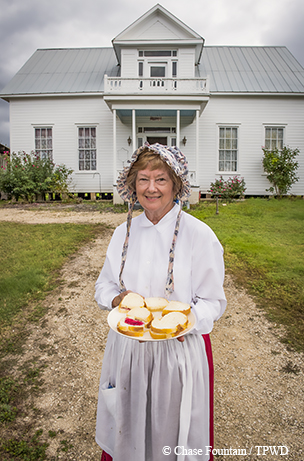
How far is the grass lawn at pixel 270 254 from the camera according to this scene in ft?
14.4

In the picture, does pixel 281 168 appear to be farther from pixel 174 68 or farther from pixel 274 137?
pixel 174 68

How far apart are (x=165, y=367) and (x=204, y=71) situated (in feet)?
54.3

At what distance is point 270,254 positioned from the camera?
6.52 m

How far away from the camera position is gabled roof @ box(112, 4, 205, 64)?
43.4 ft

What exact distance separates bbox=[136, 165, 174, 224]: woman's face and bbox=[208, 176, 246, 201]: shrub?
12.5 m

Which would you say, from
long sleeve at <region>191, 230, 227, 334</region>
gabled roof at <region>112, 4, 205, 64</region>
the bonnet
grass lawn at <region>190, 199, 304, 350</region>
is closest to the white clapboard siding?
gabled roof at <region>112, 4, 205, 64</region>

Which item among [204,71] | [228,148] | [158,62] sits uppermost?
[204,71]

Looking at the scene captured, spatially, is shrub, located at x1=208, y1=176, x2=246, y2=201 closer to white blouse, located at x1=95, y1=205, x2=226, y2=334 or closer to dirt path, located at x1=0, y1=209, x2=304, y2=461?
dirt path, located at x1=0, y1=209, x2=304, y2=461

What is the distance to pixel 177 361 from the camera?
1.61 m

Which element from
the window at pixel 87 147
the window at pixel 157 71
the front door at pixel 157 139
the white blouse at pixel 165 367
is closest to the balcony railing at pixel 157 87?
the window at pixel 157 71

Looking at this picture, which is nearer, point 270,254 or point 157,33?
point 270,254

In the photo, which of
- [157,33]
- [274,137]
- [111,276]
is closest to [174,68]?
[157,33]

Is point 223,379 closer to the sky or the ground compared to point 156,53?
closer to the ground

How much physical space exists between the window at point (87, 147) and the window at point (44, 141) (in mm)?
1499
